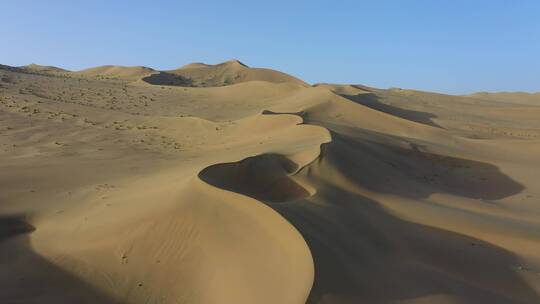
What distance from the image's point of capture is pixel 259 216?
536 centimetres

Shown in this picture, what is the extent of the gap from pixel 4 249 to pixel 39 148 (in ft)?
18.5

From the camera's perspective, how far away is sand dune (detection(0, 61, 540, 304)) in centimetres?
466

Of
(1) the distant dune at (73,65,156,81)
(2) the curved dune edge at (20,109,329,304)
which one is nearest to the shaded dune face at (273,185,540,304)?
(2) the curved dune edge at (20,109,329,304)

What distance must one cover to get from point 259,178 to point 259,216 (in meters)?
2.30

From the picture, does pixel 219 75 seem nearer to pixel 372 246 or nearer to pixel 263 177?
pixel 263 177

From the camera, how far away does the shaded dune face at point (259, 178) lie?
7.04m

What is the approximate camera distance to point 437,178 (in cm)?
1096

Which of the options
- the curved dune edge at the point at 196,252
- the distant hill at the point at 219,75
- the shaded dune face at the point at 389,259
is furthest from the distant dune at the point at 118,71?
the shaded dune face at the point at 389,259

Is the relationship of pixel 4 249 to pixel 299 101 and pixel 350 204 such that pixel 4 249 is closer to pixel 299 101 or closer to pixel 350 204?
pixel 350 204

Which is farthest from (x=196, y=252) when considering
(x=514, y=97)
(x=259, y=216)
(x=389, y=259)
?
(x=514, y=97)

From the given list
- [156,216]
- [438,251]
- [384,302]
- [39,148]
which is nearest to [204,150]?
[39,148]

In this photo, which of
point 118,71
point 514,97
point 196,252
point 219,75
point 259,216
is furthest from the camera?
point 514,97

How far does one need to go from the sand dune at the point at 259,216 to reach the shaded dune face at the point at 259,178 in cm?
3

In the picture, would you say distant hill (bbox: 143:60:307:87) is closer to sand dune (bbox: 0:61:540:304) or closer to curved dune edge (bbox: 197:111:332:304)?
sand dune (bbox: 0:61:540:304)
